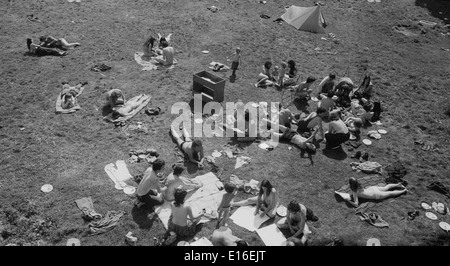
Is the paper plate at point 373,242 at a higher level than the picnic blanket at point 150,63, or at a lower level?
lower

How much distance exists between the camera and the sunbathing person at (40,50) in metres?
15.1

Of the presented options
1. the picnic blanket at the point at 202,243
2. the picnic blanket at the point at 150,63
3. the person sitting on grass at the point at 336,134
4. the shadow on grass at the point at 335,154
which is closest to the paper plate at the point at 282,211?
the picnic blanket at the point at 202,243

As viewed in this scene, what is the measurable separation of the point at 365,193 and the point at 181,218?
5.19 meters

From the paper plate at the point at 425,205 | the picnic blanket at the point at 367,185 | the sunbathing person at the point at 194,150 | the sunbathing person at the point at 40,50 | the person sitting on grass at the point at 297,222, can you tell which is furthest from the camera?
the sunbathing person at the point at 40,50

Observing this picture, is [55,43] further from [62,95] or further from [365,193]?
[365,193]

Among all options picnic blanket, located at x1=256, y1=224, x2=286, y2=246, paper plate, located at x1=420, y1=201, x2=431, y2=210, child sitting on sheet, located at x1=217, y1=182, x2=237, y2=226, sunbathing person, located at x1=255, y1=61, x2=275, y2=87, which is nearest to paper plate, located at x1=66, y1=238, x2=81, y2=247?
child sitting on sheet, located at x1=217, y1=182, x2=237, y2=226

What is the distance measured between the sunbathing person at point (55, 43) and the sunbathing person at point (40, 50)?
1.16 ft

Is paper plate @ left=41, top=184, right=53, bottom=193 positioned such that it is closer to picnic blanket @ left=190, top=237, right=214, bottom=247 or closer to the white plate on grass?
picnic blanket @ left=190, top=237, right=214, bottom=247

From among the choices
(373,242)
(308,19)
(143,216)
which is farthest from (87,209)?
(308,19)

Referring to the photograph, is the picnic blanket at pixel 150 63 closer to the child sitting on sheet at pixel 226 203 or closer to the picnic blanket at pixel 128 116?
the picnic blanket at pixel 128 116

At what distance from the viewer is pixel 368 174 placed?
10867mm

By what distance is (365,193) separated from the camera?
9789mm

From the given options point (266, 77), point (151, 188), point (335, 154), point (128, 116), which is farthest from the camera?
point (266, 77)
